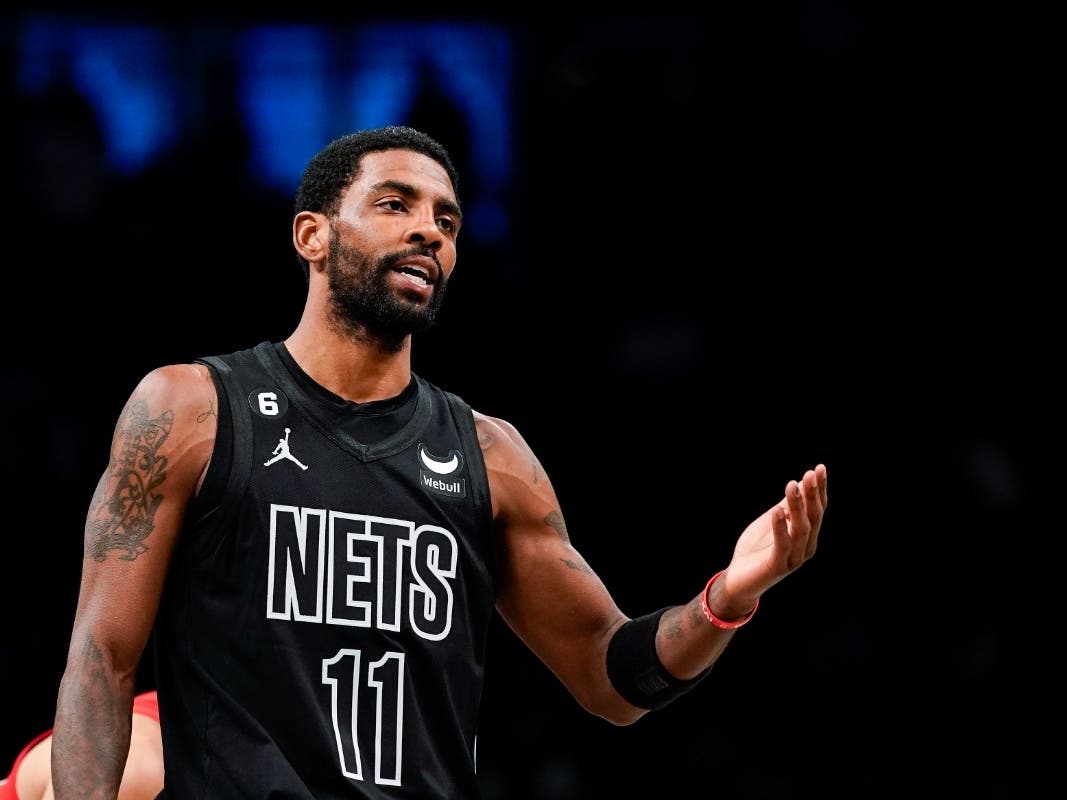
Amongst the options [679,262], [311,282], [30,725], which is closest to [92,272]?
[30,725]

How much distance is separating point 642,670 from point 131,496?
969mm

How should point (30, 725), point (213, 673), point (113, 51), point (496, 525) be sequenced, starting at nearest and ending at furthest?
point (213, 673) < point (496, 525) < point (30, 725) < point (113, 51)

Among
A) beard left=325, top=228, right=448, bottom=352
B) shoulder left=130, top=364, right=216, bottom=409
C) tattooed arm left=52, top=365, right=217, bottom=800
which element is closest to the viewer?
tattooed arm left=52, top=365, right=217, bottom=800

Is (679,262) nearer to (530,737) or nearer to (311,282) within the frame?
(530,737)

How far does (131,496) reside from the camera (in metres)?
2.46

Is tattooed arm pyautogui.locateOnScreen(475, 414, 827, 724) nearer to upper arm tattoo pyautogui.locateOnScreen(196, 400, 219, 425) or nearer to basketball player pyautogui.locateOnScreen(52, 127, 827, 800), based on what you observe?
basketball player pyautogui.locateOnScreen(52, 127, 827, 800)

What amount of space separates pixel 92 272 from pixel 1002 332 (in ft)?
11.3

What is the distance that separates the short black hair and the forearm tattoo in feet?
1.96

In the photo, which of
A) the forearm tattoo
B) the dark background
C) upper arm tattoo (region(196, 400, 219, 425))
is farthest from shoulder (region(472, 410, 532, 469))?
the dark background

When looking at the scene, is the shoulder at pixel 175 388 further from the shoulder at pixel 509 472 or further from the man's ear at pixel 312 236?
the shoulder at pixel 509 472

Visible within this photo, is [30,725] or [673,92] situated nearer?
[30,725]

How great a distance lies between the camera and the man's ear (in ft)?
9.39

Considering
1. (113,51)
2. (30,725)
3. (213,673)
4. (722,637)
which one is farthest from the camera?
(113,51)

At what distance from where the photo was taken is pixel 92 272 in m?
5.39
